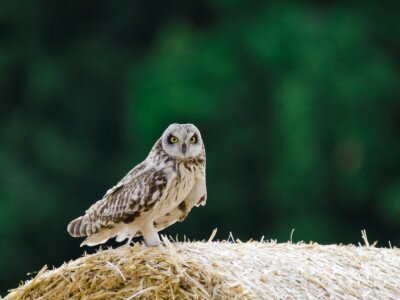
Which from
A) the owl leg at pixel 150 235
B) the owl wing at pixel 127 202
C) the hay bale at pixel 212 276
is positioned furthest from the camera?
the owl leg at pixel 150 235

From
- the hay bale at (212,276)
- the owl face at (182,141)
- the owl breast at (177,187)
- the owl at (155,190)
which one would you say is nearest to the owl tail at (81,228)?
the owl at (155,190)

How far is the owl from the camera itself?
18.1 feet

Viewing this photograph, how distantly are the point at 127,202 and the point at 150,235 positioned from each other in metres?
0.23

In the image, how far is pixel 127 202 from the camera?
554 centimetres

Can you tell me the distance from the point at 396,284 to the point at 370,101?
844cm

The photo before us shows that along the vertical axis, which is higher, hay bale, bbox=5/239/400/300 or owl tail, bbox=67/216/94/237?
owl tail, bbox=67/216/94/237

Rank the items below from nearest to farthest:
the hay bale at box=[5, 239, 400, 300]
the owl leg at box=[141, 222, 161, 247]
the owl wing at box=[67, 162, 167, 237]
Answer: the hay bale at box=[5, 239, 400, 300] < the owl wing at box=[67, 162, 167, 237] < the owl leg at box=[141, 222, 161, 247]

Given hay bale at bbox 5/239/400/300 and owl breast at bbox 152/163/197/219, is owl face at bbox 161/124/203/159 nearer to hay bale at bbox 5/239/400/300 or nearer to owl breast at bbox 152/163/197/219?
owl breast at bbox 152/163/197/219

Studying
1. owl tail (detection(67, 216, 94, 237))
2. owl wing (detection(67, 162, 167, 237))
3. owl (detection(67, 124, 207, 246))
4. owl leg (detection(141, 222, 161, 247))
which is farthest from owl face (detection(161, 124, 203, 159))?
owl tail (detection(67, 216, 94, 237))

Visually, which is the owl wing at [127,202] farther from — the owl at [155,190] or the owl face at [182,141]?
the owl face at [182,141]

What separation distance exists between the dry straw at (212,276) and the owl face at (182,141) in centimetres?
42

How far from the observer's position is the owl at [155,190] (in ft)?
18.1

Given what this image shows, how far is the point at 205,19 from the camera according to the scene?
16.0 m

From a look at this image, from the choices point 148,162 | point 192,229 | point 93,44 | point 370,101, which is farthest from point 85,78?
point 148,162
